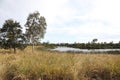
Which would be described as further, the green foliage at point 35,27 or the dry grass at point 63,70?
the green foliage at point 35,27

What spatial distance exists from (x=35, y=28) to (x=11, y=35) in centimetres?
801

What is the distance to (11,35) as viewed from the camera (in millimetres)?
59406

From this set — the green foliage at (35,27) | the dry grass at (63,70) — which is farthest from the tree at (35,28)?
the dry grass at (63,70)

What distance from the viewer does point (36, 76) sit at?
20.0ft

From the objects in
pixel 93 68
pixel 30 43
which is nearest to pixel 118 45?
pixel 30 43

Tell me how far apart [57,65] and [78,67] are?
1.78 feet

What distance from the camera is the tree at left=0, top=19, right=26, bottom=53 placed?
59281mm

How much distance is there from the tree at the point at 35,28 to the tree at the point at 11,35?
4.44m

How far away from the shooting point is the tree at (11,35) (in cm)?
5928

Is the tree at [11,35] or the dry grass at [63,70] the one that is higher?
the tree at [11,35]

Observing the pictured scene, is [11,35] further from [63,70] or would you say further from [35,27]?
[63,70]

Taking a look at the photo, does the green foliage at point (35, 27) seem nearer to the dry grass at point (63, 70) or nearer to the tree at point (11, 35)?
the tree at point (11, 35)

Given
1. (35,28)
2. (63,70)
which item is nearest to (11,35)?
(35,28)

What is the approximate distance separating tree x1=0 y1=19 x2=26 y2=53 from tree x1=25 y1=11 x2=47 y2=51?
175 inches
